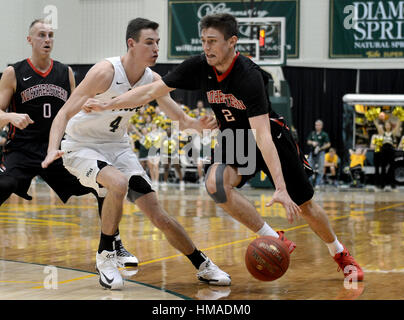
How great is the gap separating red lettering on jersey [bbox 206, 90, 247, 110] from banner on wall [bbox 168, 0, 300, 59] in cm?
1548

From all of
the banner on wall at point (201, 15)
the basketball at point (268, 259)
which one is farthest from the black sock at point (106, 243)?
the banner on wall at point (201, 15)

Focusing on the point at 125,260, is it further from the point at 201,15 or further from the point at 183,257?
the point at 201,15

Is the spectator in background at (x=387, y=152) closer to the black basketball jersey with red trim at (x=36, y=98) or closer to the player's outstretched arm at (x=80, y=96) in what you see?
the black basketball jersey with red trim at (x=36, y=98)

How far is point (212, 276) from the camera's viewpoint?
15.5ft

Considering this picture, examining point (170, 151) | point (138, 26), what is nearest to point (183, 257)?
point (138, 26)

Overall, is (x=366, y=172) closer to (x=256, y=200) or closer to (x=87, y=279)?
(x=256, y=200)

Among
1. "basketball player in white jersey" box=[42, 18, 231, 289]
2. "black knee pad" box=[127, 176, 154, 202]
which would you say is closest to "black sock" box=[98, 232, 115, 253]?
"basketball player in white jersey" box=[42, 18, 231, 289]

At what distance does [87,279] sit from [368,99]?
14211 millimetres

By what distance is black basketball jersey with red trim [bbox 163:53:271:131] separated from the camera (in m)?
4.45

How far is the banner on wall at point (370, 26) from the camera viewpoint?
1930cm

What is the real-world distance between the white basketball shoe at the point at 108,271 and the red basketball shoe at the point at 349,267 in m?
1.69
